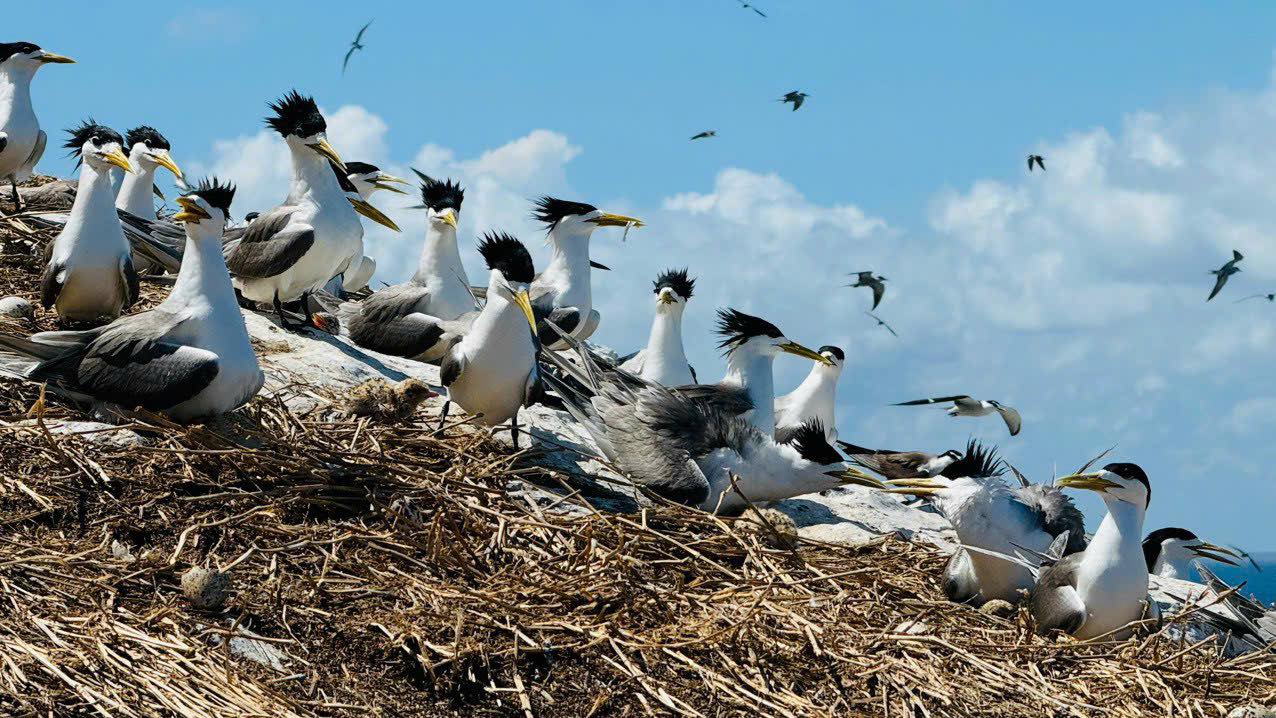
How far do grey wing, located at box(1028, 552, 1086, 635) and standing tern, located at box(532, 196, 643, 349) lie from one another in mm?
5915

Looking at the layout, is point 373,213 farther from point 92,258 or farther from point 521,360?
point 521,360

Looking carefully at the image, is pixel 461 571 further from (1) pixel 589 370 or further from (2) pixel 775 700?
(1) pixel 589 370

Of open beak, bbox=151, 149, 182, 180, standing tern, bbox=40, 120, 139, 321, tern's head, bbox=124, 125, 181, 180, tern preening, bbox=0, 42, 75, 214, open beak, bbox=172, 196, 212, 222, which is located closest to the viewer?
open beak, bbox=172, 196, 212, 222

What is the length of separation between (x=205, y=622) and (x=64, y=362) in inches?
106

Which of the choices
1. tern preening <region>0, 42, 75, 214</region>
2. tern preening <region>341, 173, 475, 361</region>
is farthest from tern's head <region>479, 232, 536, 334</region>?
tern preening <region>0, 42, 75, 214</region>

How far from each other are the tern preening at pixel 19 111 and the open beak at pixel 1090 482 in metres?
11.0

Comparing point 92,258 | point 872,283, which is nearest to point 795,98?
point 872,283

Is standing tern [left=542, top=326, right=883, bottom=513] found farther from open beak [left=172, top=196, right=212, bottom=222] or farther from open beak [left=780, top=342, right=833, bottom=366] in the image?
open beak [left=172, top=196, right=212, bottom=222]

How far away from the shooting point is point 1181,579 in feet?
30.7

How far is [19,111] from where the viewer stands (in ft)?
44.5

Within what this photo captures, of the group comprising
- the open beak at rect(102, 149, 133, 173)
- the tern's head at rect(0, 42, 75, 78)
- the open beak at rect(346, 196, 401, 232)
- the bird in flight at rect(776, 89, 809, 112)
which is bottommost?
the open beak at rect(102, 149, 133, 173)

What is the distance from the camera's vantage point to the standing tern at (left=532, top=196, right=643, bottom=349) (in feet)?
39.4

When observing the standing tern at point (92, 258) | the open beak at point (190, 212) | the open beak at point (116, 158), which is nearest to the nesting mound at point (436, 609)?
the open beak at point (190, 212)

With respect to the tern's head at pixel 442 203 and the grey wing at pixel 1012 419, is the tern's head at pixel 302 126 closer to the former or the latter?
the tern's head at pixel 442 203
